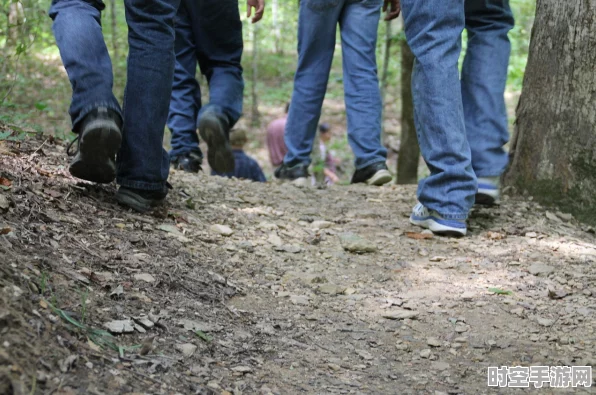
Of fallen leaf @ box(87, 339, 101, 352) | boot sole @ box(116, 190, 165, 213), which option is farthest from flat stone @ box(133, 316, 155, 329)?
boot sole @ box(116, 190, 165, 213)

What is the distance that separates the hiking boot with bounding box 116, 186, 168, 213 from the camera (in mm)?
2877

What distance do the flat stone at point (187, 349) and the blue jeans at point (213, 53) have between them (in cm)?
224

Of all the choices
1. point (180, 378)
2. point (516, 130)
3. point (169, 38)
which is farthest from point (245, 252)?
point (516, 130)

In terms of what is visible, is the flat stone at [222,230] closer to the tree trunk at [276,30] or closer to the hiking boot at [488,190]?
the hiking boot at [488,190]

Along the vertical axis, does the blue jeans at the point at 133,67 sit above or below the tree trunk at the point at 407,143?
above

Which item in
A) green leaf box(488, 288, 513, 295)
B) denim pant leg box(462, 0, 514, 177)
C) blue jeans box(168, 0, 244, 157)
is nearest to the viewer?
green leaf box(488, 288, 513, 295)

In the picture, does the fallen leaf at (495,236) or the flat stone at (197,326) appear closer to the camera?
the flat stone at (197,326)

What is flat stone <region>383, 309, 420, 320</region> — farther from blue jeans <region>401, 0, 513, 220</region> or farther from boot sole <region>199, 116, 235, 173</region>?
boot sole <region>199, 116, 235, 173</region>

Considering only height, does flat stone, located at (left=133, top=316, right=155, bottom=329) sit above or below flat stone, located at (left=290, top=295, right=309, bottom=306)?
above

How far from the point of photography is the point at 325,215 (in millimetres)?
3650

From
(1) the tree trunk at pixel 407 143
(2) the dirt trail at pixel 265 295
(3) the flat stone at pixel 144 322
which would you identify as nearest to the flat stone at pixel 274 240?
(2) the dirt trail at pixel 265 295

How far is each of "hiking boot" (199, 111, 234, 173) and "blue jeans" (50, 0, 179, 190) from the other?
1.05m

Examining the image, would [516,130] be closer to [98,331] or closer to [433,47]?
[433,47]

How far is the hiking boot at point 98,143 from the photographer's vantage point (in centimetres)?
252
